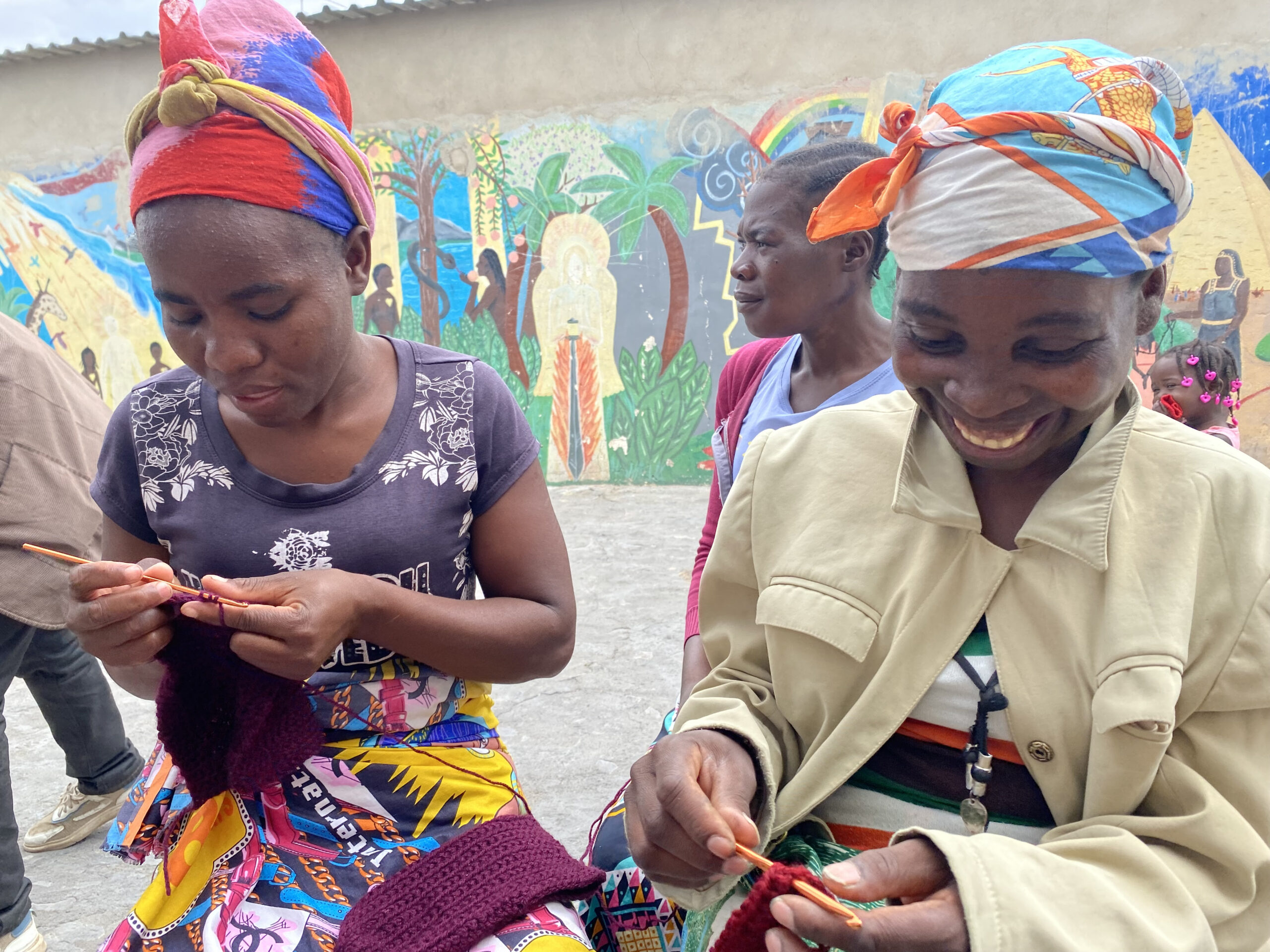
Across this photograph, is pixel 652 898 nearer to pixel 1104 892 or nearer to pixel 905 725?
pixel 905 725

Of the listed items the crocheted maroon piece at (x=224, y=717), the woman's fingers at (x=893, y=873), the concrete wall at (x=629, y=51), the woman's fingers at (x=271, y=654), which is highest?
the concrete wall at (x=629, y=51)

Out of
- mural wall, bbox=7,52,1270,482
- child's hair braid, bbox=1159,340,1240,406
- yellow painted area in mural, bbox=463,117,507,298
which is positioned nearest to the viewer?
child's hair braid, bbox=1159,340,1240,406

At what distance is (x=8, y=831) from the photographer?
7.92 ft

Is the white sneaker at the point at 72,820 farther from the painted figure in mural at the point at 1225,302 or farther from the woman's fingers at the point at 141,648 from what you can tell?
the painted figure in mural at the point at 1225,302

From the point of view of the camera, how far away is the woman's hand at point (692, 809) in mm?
1186

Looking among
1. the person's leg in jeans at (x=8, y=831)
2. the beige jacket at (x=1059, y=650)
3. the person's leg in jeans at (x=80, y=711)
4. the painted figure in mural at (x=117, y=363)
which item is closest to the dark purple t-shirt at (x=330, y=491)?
the beige jacket at (x=1059, y=650)

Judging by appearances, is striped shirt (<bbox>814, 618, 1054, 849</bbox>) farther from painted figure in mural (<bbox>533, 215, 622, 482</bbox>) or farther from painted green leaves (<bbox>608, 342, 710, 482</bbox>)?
painted figure in mural (<bbox>533, 215, 622, 482</bbox>)

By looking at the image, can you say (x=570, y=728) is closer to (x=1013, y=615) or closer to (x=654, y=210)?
(x=1013, y=615)

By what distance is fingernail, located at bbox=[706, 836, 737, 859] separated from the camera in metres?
1.16

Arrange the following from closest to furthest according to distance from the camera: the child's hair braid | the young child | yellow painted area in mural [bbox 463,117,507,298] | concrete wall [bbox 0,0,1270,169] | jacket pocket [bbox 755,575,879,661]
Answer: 1. jacket pocket [bbox 755,575,879,661]
2. the young child
3. the child's hair braid
4. concrete wall [bbox 0,0,1270,169]
5. yellow painted area in mural [bbox 463,117,507,298]

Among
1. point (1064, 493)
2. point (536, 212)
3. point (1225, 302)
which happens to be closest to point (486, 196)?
point (536, 212)

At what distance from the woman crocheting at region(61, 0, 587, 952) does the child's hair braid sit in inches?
167

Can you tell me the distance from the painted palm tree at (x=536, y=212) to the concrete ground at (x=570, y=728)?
361 centimetres

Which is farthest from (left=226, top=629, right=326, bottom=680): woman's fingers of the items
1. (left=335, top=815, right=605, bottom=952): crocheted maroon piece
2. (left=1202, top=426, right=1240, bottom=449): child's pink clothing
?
(left=1202, top=426, right=1240, bottom=449): child's pink clothing
